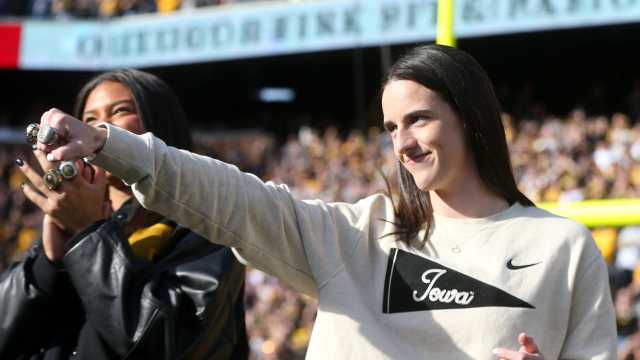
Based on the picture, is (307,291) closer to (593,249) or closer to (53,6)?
(593,249)

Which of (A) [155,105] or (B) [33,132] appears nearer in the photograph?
(B) [33,132]

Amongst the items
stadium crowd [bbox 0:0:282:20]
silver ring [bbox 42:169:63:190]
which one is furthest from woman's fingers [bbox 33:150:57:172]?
stadium crowd [bbox 0:0:282:20]

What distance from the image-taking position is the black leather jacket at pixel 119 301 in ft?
6.47

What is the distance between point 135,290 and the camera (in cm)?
201

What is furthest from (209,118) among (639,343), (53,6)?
(639,343)

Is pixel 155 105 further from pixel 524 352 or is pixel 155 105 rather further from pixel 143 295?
pixel 524 352

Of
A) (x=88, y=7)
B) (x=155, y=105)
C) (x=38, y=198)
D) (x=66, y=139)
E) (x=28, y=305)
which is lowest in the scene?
(x=88, y=7)

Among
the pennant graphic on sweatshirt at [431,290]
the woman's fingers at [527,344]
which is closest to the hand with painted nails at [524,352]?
the woman's fingers at [527,344]

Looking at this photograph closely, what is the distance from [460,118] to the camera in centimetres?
195

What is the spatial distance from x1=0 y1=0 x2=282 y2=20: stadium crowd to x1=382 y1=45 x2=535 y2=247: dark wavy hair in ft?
41.2

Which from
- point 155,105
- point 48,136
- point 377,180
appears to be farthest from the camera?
point 377,180

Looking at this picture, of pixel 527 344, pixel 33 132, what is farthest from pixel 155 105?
pixel 527 344

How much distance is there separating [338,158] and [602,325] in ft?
33.2

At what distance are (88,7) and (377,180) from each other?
6.49 meters
